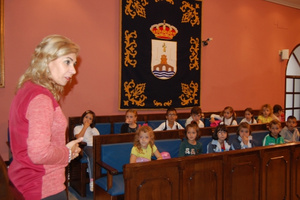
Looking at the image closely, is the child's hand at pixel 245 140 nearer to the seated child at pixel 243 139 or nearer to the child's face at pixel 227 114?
the seated child at pixel 243 139

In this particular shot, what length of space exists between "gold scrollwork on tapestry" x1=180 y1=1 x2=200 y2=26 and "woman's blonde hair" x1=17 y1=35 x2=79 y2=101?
587 centimetres

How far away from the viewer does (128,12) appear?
19.9 feet

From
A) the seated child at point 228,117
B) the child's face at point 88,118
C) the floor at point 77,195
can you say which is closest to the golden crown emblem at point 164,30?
the seated child at point 228,117

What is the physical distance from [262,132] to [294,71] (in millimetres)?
5563

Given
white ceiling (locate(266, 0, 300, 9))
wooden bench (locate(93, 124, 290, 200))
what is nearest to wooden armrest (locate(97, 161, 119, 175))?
wooden bench (locate(93, 124, 290, 200))

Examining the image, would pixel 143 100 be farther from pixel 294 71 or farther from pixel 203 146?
pixel 294 71

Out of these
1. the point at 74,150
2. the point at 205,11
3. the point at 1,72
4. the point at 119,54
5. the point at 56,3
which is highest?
the point at 205,11

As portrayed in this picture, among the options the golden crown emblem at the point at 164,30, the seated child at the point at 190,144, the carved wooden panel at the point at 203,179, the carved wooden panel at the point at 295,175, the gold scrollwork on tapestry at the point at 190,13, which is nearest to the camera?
the carved wooden panel at the point at 203,179

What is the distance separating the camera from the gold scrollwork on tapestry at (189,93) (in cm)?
689

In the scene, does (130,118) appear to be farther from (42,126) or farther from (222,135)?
(42,126)

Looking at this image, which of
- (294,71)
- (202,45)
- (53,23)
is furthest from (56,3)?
(294,71)

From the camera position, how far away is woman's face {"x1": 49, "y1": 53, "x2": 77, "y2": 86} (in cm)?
136

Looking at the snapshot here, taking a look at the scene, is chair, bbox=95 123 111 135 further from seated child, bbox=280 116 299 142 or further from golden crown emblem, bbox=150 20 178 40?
seated child, bbox=280 116 299 142

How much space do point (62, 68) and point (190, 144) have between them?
2896 millimetres
